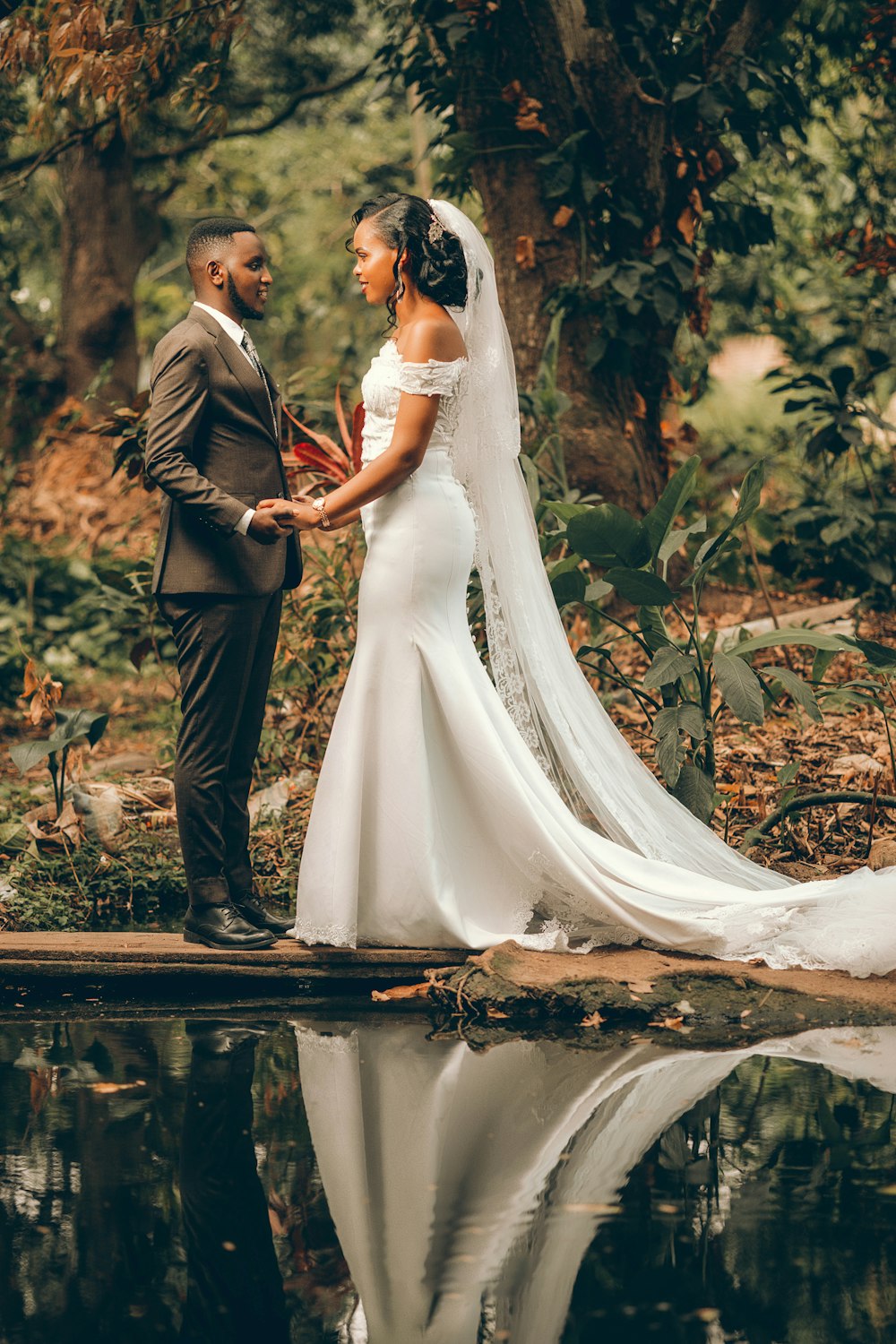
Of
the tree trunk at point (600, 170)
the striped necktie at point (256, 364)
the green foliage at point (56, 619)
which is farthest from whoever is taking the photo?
the green foliage at point (56, 619)

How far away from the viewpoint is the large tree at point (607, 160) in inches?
298

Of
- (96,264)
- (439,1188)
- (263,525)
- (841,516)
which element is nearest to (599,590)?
(263,525)

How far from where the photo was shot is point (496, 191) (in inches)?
320

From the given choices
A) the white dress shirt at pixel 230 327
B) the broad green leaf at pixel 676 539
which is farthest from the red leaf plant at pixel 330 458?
the broad green leaf at pixel 676 539

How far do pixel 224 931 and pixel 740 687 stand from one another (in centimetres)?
179

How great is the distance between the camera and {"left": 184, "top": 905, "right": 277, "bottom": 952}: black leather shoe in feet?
14.4

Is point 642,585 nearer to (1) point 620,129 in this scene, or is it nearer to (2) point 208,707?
(2) point 208,707

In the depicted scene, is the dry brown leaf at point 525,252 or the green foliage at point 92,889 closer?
the green foliage at point 92,889

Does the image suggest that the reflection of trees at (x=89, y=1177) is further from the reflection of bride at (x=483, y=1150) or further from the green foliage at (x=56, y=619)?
the green foliage at (x=56, y=619)

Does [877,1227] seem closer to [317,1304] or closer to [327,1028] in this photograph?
[317,1304]

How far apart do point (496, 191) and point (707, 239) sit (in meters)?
1.42

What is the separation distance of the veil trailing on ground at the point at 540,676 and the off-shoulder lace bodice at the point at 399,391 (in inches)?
4.5

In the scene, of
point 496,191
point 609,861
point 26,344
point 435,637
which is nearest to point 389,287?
point 435,637

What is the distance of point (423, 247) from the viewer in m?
4.30
